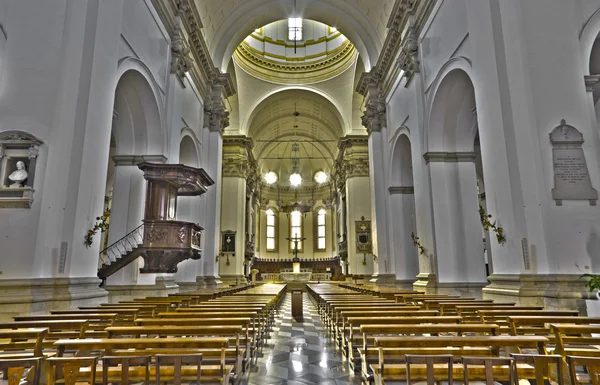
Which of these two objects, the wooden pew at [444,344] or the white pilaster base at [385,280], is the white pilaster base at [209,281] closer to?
the white pilaster base at [385,280]

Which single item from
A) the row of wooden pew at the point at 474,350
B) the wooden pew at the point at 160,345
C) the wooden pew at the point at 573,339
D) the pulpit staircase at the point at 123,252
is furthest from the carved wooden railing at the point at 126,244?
the wooden pew at the point at 573,339

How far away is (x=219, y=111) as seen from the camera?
46.6ft

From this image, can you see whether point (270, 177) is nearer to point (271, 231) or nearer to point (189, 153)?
point (271, 231)

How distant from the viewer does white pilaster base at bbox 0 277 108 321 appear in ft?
15.9

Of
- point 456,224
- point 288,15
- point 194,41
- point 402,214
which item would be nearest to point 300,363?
point 456,224

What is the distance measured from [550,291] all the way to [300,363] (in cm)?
342

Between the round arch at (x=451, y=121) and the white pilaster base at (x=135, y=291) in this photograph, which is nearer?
the white pilaster base at (x=135, y=291)

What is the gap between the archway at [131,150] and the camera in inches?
335

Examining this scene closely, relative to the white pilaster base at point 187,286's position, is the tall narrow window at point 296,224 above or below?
above

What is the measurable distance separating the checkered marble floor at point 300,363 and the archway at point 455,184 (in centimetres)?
367

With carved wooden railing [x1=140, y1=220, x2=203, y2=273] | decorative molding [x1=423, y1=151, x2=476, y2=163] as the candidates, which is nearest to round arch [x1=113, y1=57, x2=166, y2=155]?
carved wooden railing [x1=140, y1=220, x2=203, y2=273]

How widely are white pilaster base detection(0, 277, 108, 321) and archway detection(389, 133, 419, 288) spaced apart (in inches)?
357

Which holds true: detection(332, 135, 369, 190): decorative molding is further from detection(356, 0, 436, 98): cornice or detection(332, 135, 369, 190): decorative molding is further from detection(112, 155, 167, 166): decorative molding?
detection(112, 155, 167, 166): decorative molding

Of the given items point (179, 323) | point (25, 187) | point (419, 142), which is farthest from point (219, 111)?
point (179, 323)
